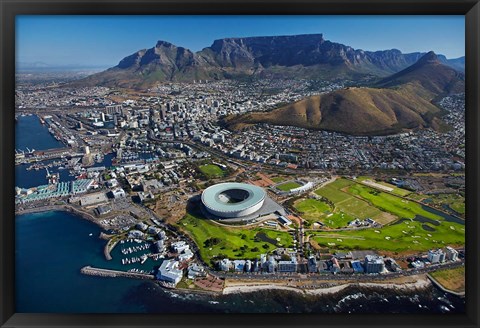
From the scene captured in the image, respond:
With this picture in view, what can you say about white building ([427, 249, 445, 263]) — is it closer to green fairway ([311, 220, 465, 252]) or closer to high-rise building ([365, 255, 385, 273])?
green fairway ([311, 220, 465, 252])

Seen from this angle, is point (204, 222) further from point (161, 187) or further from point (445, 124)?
point (445, 124)

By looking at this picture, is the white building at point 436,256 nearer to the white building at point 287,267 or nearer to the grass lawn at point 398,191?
the white building at point 287,267

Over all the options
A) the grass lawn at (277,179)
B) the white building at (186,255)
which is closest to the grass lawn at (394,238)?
the white building at (186,255)

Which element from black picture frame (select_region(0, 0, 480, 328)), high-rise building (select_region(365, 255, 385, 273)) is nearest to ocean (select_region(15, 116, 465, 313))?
high-rise building (select_region(365, 255, 385, 273))

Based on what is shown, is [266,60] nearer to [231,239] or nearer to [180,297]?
[231,239]

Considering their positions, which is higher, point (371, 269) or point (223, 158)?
point (223, 158)

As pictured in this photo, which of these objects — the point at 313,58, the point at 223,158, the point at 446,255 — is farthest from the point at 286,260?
the point at 313,58
